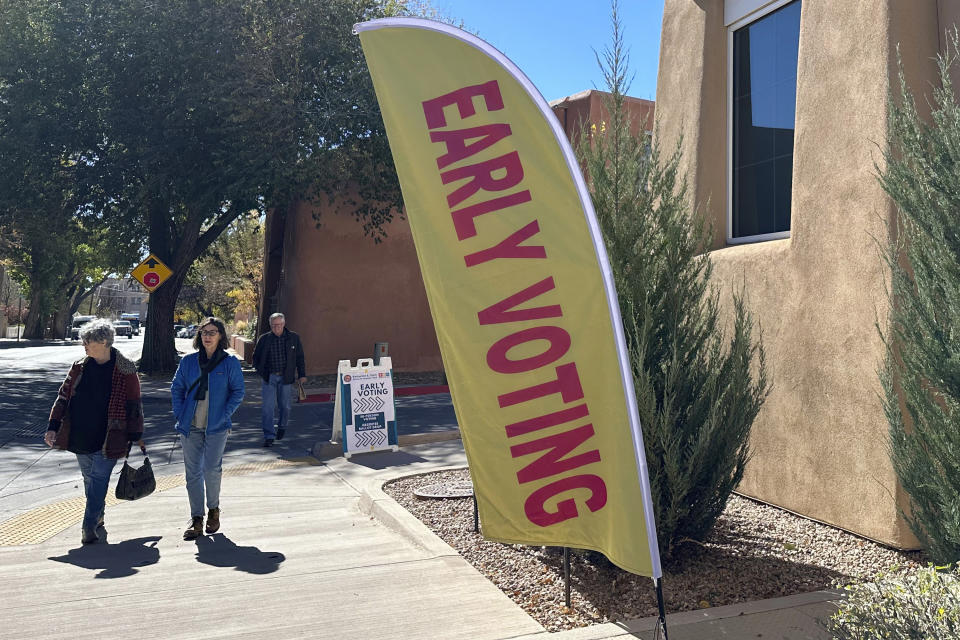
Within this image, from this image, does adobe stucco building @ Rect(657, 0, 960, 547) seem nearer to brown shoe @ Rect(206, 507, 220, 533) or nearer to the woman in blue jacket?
the woman in blue jacket

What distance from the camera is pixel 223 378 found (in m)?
6.29

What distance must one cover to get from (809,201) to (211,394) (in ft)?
17.0

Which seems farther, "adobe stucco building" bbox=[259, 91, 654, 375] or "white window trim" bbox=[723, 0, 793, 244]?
"adobe stucco building" bbox=[259, 91, 654, 375]

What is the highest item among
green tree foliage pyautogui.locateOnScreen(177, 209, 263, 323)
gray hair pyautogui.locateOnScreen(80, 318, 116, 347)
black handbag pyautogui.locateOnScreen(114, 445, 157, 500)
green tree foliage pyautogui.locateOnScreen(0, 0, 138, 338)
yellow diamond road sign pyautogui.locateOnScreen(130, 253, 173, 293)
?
green tree foliage pyautogui.locateOnScreen(0, 0, 138, 338)

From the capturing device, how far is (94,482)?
5996 mm

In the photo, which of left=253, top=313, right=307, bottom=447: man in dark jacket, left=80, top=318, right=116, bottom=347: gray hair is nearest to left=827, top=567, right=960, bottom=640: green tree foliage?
left=80, top=318, right=116, bottom=347: gray hair

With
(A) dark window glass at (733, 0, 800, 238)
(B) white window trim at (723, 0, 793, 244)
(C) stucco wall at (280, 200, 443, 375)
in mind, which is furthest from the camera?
(C) stucco wall at (280, 200, 443, 375)

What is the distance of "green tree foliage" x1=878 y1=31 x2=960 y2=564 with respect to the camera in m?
3.94

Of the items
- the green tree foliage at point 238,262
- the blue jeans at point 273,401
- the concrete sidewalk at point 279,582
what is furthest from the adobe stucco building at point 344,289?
the concrete sidewalk at point 279,582

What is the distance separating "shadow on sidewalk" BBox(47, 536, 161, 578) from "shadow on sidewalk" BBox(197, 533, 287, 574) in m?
0.35

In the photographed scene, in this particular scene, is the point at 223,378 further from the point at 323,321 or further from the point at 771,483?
the point at 323,321

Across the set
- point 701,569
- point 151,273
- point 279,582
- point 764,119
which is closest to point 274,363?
point 279,582

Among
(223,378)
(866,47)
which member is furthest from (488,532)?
(866,47)

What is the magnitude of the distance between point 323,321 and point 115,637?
58.9 ft
